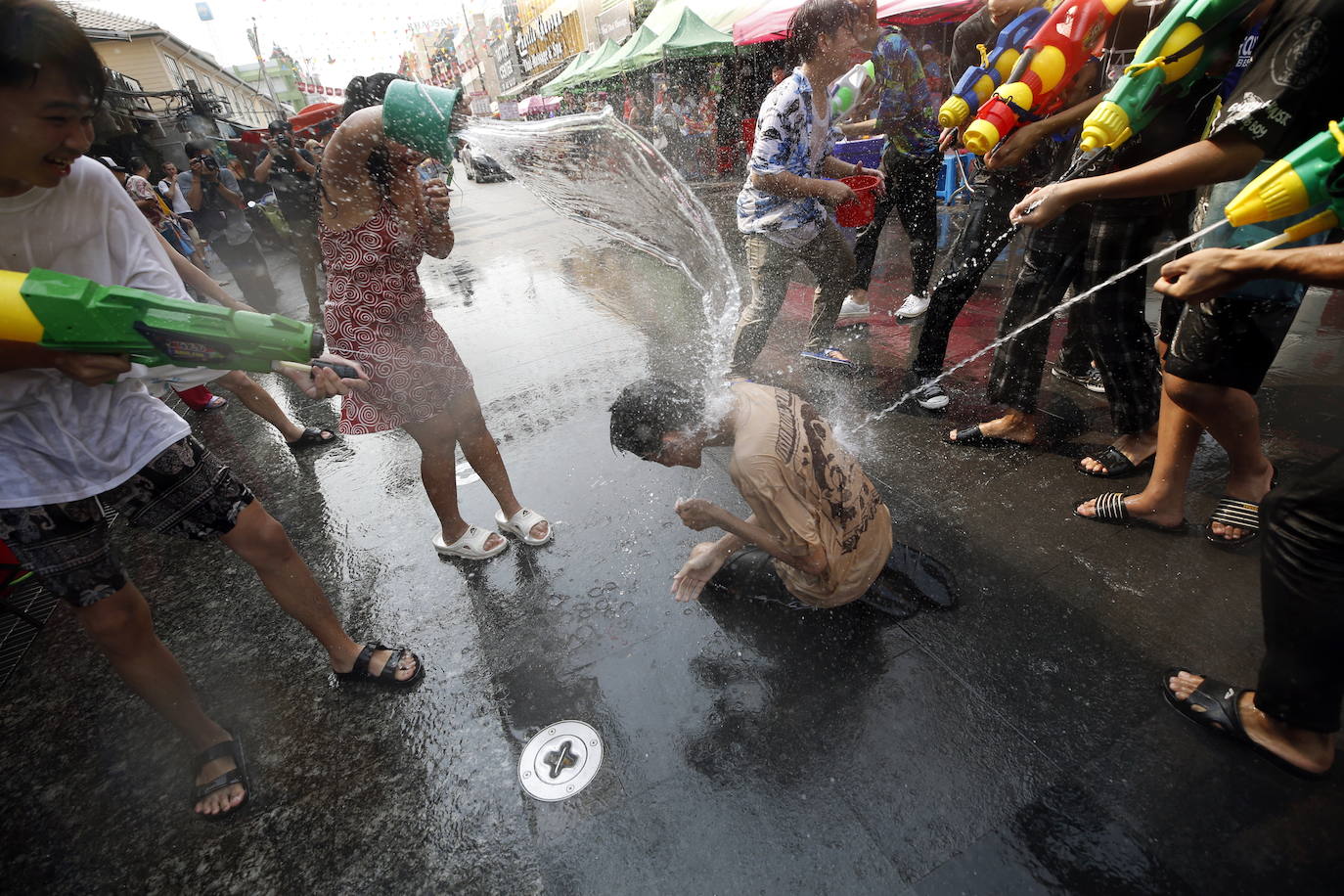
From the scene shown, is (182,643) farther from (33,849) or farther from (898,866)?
(898,866)

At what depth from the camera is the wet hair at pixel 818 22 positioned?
2.89 metres

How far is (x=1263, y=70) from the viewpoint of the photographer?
5.23 ft

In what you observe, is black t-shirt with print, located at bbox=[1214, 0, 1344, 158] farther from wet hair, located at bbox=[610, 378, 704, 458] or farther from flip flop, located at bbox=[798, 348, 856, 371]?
flip flop, located at bbox=[798, 348, 856, 371]

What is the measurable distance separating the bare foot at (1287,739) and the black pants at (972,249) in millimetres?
2316

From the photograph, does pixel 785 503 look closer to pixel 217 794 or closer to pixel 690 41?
pixel 217 794

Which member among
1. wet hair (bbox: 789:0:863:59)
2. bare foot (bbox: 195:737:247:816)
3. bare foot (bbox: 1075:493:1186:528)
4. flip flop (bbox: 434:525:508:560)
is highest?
wet hair (bbox: 789:0:863:59)

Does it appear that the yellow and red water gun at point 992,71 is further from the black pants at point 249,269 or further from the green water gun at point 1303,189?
the black pants at point 249,269

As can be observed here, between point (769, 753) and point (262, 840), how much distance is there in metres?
1.61

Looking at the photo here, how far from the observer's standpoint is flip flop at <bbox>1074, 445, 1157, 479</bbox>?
280 centimetres

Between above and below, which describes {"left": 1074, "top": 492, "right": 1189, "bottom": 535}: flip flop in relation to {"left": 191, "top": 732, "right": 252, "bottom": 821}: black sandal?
above

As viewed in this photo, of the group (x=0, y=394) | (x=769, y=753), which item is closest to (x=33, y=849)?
(x=0, y=394)

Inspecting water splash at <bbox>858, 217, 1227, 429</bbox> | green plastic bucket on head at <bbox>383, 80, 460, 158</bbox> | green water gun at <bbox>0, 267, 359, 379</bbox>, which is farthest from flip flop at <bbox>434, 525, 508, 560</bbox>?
water splash at <bbox>858, 217, 1227, 429</bbox>

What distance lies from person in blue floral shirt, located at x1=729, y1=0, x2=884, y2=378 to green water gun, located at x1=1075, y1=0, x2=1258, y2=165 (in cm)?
120

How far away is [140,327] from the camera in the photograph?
1.45 meters
